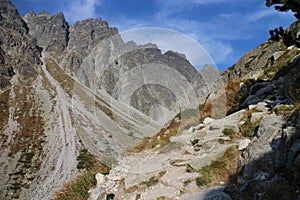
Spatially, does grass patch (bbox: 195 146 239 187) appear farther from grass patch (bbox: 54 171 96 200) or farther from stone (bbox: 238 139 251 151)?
grass patch (bbox: 54 171 96 200)

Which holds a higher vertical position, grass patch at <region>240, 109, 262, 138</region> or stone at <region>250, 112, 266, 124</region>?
stone at <region>250, 112, 266, 124</region>

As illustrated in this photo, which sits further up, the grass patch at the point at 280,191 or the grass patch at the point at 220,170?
the grass patch at the point at 220,170

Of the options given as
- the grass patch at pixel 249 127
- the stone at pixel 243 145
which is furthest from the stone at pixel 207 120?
the stone at pixel 243 145

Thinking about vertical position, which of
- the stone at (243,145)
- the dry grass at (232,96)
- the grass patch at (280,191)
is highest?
the dry grass at (232,96)

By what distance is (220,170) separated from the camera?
361 inches

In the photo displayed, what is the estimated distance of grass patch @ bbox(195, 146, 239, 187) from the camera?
8.85 meters

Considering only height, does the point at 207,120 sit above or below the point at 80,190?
above

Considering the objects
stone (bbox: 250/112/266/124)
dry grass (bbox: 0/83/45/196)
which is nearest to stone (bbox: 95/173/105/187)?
stone (bbox: 250/112/266/124)

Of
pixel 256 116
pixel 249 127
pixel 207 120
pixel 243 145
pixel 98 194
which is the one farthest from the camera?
pixel 207 120

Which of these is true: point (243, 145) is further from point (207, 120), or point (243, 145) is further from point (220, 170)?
point (207, 120)

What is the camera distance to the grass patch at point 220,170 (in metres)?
8.85

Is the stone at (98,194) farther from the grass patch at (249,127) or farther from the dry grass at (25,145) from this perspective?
the dry grass at (25,145)

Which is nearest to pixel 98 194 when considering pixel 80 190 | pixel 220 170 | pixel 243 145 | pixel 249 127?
pixel 80 190

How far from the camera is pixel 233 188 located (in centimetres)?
774
